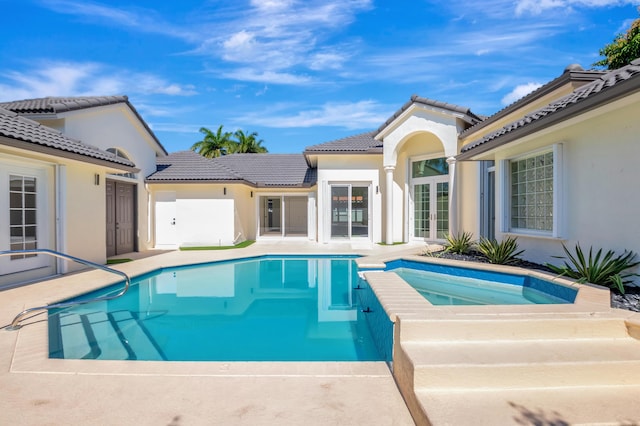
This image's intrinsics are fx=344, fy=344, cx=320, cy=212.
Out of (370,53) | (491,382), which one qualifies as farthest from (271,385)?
(370,53)

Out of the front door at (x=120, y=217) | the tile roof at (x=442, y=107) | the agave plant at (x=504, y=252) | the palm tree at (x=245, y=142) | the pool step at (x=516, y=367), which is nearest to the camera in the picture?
the pool step at (x=516, y=367)

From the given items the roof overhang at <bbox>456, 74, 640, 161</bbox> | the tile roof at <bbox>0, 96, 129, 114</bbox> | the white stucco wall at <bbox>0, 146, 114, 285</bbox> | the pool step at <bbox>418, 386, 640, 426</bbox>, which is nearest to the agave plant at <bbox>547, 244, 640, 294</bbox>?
the roof overhang at <bbox>456, 74, 640, 161</bbox>

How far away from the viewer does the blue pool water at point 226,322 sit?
5574 mm

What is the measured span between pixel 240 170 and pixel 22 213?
14879 millimetres

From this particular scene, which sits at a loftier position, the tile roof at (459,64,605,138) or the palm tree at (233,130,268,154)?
the palm tree at (233,130,268,154)

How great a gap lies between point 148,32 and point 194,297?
1319 cm

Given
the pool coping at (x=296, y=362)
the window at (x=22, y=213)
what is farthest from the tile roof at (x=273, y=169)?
the pool coping at (x=296, y=362)

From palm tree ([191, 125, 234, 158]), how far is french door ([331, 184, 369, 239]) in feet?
106

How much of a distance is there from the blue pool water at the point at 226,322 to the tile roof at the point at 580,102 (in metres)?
5.36

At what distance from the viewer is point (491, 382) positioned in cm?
354

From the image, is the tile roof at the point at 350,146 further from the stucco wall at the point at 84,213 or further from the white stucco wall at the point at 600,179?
the stucco wall at the point at 84,213

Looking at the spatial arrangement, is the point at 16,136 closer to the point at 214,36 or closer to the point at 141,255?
the point at 141,255

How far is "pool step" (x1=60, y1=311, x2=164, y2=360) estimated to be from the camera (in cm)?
541

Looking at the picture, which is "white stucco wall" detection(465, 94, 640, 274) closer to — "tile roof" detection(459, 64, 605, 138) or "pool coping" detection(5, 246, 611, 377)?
"pool coping" detection(5, 246, 611, 377)
